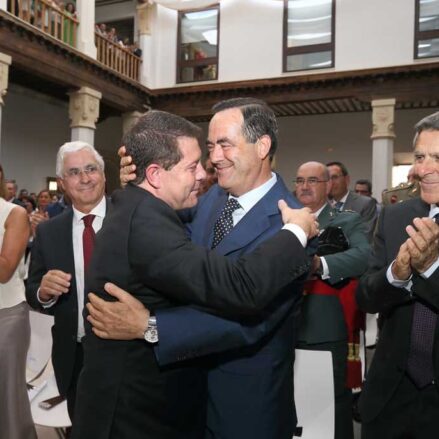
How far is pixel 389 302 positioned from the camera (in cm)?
187

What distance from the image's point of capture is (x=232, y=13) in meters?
12.8

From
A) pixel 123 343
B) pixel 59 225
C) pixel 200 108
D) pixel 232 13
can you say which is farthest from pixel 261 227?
pixel 232 13

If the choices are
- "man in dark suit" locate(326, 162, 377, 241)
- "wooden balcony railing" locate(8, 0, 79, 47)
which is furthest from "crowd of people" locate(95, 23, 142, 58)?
"man in dark suit" locate(326, 162, 377, 241)

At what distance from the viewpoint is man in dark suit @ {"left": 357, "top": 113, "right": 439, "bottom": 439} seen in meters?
1.79

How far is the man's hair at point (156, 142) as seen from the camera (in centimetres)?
153

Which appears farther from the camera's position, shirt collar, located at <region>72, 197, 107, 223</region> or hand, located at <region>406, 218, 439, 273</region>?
shirt collar, located at <region>72, 197, 107, 223</region>

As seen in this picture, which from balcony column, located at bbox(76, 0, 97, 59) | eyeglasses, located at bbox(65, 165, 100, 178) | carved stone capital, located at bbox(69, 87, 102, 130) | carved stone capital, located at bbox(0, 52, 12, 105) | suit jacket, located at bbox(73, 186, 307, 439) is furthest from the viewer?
carved stone capital, located at bbox(69, 87, 102, 130)

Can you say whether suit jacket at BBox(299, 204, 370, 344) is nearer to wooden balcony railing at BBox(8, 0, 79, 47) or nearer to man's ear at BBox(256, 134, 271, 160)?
man's ear at BBox(256, 134, 271, 160)

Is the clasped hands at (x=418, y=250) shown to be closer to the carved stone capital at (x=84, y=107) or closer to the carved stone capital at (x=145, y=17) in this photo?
the carved stone capital at (x=84, y=107)

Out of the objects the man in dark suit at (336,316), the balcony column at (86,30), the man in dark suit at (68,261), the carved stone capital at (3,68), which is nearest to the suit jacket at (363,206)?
the man in dark suit at (336,316)

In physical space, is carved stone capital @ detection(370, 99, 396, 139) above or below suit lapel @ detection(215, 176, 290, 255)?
above

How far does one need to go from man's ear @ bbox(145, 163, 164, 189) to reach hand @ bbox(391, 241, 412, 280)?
0.88 m

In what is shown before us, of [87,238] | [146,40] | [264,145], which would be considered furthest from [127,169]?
[146,40]

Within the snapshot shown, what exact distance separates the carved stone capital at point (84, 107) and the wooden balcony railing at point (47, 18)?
1.01m
